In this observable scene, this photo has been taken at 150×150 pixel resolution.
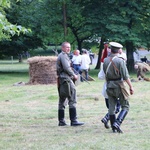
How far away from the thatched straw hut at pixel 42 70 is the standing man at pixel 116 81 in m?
13.9

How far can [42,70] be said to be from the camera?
23.4 meters

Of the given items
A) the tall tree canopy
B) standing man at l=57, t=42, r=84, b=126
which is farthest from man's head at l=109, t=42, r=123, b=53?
the tall tree canopy

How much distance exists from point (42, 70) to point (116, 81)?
46.2 feet

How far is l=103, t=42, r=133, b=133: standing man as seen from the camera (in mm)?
9477

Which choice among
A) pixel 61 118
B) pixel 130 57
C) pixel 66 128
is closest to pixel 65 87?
pixel 61 118

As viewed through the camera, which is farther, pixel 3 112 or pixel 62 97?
pixel 3 112

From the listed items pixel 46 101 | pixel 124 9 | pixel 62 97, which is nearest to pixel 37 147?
pixel 62 97

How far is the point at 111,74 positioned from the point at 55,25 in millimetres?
26546

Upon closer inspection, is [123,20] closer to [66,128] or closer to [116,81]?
[66,128]

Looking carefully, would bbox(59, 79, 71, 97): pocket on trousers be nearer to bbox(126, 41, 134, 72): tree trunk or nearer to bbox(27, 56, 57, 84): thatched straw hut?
bbox(27, 56, 57, 84): thatched straw hut

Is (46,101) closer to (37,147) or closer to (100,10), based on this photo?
(37,147)

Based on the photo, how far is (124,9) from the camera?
1276 inches

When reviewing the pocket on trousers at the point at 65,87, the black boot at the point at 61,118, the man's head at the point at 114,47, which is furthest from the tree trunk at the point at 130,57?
the man's head at the point at 114,47

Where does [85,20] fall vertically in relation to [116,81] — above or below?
above
